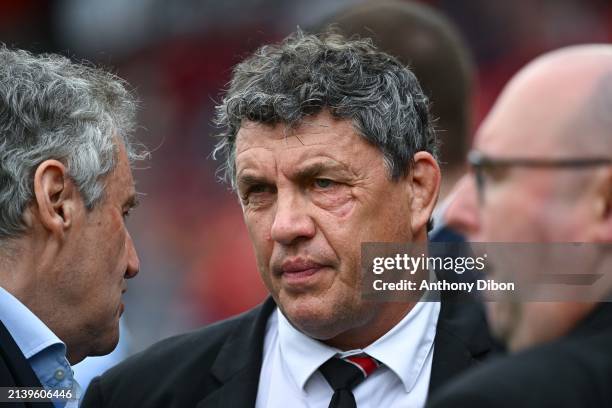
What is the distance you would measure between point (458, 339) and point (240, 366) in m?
0.67

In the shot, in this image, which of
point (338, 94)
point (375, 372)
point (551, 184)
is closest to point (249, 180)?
point (338, 94)

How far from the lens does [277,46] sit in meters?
3.55

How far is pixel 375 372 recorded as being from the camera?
321 centimetres

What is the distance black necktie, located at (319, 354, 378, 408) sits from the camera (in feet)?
10.3

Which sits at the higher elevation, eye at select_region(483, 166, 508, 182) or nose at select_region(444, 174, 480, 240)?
eye at select_region(483, 166, 508, 182)

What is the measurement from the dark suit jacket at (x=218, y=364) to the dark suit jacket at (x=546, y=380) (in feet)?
4.06

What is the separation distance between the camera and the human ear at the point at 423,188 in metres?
3.34

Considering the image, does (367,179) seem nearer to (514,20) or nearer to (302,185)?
Result: (302,185)

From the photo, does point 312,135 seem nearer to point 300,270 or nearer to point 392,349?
point 300,270

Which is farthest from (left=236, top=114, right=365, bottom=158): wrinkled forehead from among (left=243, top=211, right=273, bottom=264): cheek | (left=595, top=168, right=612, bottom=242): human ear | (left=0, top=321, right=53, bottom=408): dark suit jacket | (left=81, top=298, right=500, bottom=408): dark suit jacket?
(left=595, top=168, right=612, bottom=242): human ear

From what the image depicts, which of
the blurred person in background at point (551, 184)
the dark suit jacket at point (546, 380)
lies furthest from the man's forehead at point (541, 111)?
the dark suit jacket at point (546, 380)

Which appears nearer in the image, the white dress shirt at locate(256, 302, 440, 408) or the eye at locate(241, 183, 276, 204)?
the white dress shirt at locate(256, 302, 440, 408)

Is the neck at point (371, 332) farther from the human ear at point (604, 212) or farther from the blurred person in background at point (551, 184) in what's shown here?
the human ear at point (604, 212)

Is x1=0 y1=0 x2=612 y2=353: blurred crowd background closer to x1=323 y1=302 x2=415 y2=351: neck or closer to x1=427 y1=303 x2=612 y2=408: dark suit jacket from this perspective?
x1=323 y1=302 x2=415 y2=351: neck
